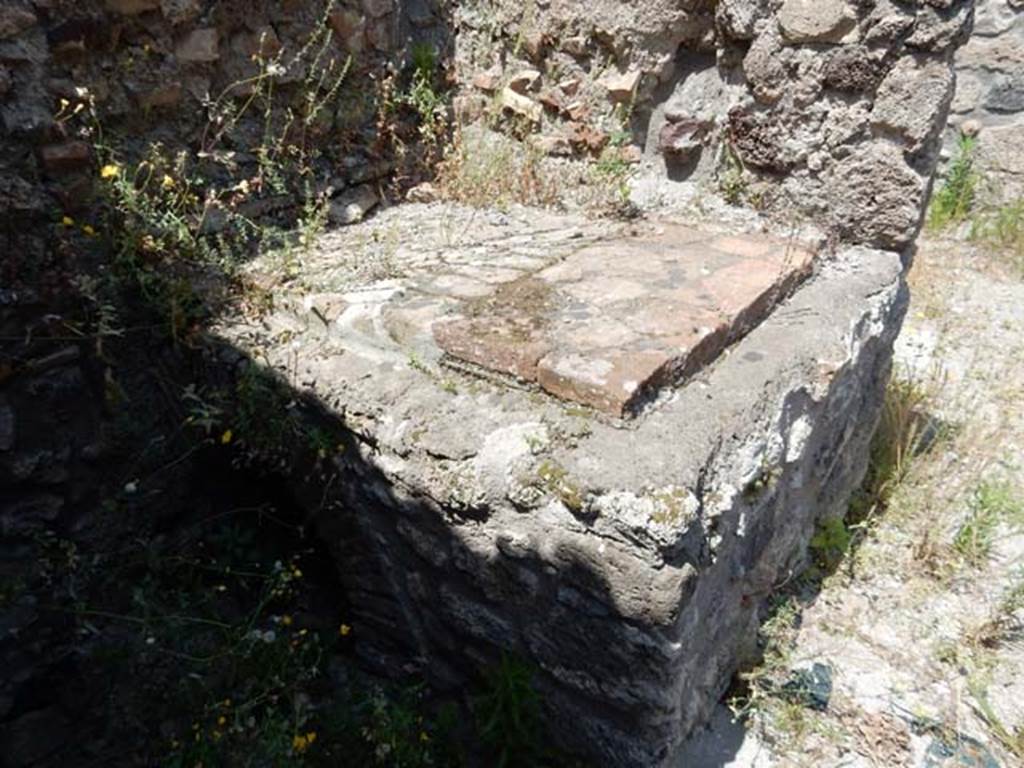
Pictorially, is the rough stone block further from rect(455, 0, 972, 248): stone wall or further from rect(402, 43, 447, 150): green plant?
rect(455, 0, 972, 248): stone wall

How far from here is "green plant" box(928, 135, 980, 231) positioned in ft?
16.1

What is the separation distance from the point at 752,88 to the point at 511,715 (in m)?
1.98

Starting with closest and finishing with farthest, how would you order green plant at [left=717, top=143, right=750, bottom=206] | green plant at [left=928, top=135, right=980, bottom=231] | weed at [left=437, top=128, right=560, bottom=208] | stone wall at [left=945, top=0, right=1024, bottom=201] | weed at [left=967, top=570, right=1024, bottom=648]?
1. weed at [left=967, top=570, right=1024, bottom=648]
2. green plant at [left=717, top=143, right=750, bottom=206]
3. weed at [left=437, top=128, right=560, bottom=208]
4. stone wall at [left=945, top=0, right=1024, bottom=201]
5. green plant at [left=928, top=135, right=980, bottom=231]

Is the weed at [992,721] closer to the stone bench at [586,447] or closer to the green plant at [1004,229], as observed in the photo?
the stone bench at [586,447]

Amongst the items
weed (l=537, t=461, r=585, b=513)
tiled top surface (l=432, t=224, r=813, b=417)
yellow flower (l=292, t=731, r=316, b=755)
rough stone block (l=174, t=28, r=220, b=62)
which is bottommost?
yellow flower (l=292, t=731, r=316, b=755)

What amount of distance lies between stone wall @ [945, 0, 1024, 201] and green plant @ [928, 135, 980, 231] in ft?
0.22

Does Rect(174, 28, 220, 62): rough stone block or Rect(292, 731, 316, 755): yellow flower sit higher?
Rect(174, 28, 220, 62): rough stone block

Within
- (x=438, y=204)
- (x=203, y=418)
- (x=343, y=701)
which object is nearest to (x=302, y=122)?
(x=438, y=204)

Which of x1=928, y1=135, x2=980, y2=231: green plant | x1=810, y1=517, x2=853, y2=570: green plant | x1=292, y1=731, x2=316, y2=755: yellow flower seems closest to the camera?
x1=292, y1=731, x2=316, y2=755: yellow flower


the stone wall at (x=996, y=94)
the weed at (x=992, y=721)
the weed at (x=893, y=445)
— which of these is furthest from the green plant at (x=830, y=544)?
the stone wall at (x=996, y=94)

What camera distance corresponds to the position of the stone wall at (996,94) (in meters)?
4.74

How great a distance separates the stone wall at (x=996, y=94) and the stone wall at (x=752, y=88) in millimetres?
3013

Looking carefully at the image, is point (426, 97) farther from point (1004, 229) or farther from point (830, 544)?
point (1004, 229)

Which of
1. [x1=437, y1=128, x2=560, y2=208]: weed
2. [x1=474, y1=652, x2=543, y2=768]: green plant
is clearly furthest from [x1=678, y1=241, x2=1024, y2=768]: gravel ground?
[x1=437, y1=128, x2=560, y2=208]: weed
